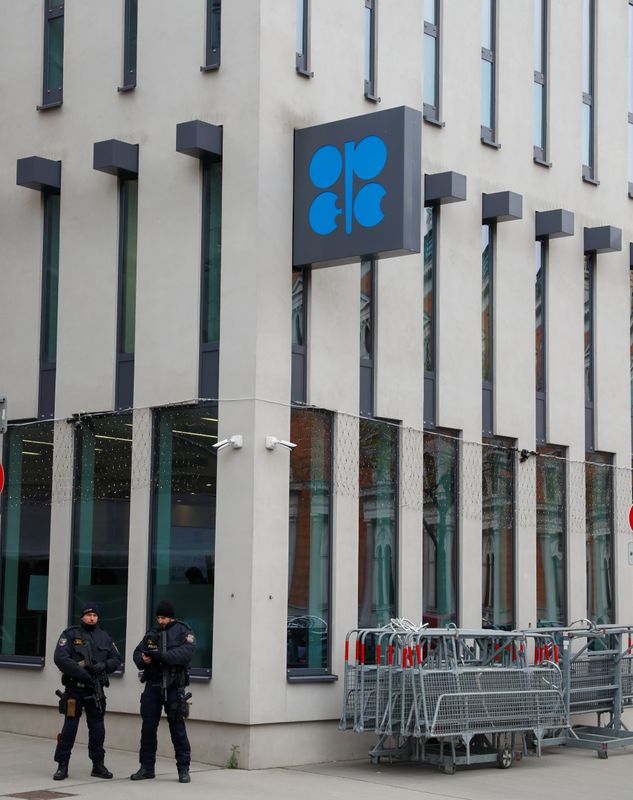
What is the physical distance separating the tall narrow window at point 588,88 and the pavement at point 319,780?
9.71 metres

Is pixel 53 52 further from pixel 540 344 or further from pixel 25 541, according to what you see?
pixel 540 344

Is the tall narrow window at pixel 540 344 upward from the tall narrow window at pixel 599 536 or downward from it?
upward

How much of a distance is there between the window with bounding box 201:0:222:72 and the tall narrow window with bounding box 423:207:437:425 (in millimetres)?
3668

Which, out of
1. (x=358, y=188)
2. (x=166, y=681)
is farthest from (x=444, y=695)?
(x=358, y=188)

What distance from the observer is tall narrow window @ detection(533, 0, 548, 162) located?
2167cm

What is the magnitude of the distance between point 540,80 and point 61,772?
1281 centimetres

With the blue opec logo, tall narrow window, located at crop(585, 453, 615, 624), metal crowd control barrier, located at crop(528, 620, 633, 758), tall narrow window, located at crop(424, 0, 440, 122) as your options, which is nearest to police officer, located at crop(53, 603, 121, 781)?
the blue opec logo

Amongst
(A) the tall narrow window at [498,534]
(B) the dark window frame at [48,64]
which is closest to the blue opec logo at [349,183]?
(B) the dark window frame at [48,64]

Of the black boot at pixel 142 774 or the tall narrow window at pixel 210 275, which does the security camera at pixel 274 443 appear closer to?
the tall narrow window at pixel 210 275

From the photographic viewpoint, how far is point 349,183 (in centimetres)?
1684

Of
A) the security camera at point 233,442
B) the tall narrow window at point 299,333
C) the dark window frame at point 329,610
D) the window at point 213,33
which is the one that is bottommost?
the dark window frame at point 329,610

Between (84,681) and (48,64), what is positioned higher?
(48,64)

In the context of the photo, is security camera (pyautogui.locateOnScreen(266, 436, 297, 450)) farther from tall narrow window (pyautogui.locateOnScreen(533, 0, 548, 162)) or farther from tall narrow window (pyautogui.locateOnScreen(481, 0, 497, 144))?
tall narrow window (pyautogui.locateOnScreen(533, 0, 548, 162))

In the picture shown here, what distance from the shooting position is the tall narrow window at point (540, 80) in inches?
853
